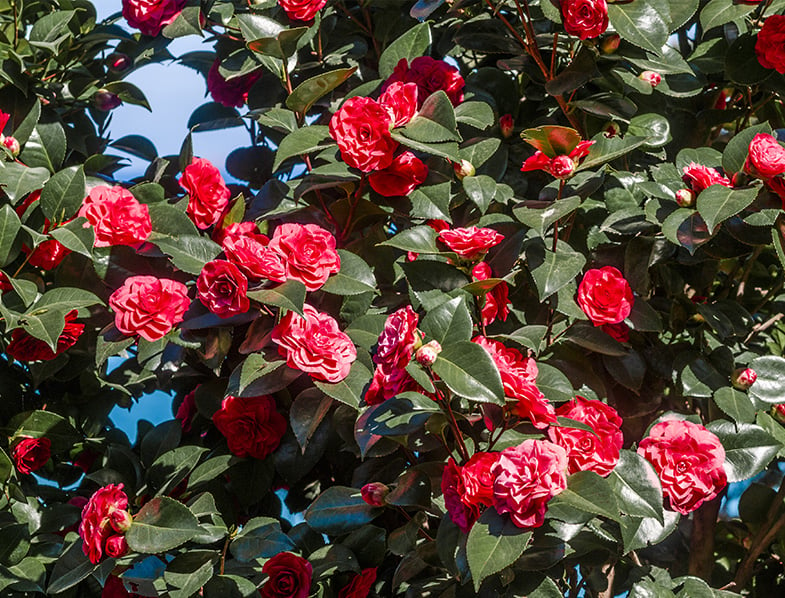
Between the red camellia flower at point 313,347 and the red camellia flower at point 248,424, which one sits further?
the red camellia flower at point 248,424

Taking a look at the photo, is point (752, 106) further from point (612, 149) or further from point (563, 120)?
point (612, 149)

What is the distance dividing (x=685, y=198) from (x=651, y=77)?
293 mm

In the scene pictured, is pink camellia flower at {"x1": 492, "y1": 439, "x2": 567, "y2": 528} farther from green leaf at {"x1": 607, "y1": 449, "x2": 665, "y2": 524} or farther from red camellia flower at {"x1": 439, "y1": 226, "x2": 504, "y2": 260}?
red camellia flower at {"x1": 439, "y1": 226, "x2": 504, "y2": 260}

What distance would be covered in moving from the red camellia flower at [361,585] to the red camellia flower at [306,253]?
1.41 ft

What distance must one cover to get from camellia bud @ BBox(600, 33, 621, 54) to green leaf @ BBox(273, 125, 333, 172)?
47 cm

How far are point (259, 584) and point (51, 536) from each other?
1.41ft

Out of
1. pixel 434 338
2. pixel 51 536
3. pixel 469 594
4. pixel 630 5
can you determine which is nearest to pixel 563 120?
pixel 630 5

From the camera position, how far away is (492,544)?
3.41ft

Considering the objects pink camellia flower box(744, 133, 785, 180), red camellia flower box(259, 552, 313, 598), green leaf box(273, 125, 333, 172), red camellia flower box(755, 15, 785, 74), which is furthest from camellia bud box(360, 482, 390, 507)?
red camellia flower box(755, 15, 785, 74)

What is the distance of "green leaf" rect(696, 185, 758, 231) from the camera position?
1293 millimetres

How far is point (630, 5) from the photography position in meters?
1.41

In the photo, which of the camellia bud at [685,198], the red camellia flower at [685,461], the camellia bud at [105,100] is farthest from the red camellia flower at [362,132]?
the camellia bud at [105,100]

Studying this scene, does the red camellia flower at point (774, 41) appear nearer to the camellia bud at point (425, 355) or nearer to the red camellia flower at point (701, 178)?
the red camellia flower at point (701, 178)

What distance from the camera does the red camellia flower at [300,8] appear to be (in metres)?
1.50
